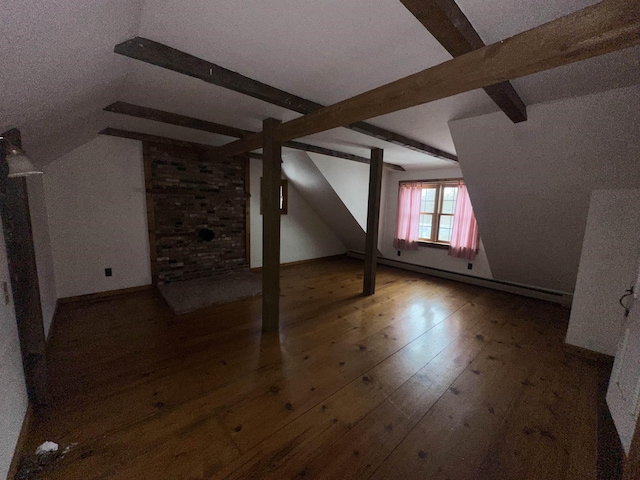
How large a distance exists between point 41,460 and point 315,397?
157cm

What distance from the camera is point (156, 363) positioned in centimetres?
220

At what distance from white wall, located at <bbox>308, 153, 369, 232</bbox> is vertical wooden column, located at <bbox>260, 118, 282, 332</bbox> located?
6.03ft

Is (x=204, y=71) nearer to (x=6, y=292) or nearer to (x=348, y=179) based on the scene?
(x=6, y=292)

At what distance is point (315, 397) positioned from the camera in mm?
1862

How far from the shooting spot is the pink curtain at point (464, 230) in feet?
15.3

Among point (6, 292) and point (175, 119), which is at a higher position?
point (175, 119)

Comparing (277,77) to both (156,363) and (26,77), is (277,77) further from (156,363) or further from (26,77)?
(156,363)

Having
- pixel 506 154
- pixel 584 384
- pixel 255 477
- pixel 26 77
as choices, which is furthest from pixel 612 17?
pixel 584 384

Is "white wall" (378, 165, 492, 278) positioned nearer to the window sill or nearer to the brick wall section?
the window sill

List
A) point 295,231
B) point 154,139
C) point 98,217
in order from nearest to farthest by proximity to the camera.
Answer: point 98,217
point 154,139
point 295,231

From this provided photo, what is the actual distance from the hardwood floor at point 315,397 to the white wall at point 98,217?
52 centimetres

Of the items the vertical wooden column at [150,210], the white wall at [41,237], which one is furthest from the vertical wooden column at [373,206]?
the white wall at [41,237]

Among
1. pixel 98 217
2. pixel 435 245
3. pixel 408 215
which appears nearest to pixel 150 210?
pixel 98 217

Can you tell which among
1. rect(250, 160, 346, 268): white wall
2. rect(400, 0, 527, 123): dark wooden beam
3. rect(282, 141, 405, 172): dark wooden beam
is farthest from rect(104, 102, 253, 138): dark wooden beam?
rect(400, 0, 527, 123): dark wooden beam
